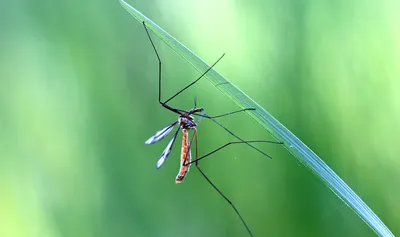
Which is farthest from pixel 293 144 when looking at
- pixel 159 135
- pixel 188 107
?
pixel 188 107

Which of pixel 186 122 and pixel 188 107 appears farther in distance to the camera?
pixel 188 107

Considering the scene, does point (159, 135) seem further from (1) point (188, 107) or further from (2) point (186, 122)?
(1) point (188, 107)

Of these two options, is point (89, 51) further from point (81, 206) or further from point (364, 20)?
point (364, 20)

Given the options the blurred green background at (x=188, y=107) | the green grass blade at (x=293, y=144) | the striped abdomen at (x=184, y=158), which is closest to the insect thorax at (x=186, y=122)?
the striped abdomen at (x=184, y=158)

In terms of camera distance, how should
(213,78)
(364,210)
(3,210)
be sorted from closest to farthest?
1. (364,210)
2. (213,78)
3. (3,210)

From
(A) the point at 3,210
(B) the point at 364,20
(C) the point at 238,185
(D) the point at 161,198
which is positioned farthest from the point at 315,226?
(A) the point at 3,210
